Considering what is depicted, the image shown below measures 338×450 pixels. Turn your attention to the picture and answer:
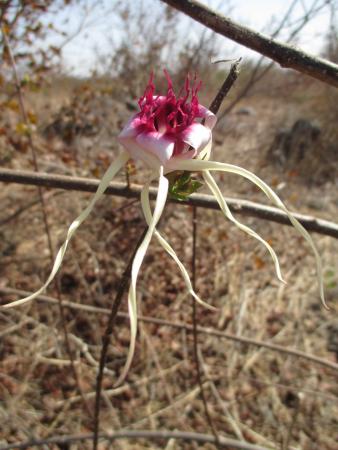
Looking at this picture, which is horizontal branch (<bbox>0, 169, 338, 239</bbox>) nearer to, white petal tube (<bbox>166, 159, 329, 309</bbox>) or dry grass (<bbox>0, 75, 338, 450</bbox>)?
white petal tube (<bbox>166, 159, 329, 309</bbox>)

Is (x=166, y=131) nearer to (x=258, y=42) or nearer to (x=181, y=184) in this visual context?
(x=181, y=184)

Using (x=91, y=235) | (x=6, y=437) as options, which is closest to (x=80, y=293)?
(x=91, y=235)

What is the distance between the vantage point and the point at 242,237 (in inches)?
112

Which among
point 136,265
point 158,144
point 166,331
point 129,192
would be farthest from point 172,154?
point 166,331

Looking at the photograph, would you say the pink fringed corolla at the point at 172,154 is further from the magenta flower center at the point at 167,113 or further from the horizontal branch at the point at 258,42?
the horizontal branch at the point at 258,42

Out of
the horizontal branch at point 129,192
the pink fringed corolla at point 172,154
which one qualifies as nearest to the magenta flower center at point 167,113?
the pink fringed corolla at point 172,154

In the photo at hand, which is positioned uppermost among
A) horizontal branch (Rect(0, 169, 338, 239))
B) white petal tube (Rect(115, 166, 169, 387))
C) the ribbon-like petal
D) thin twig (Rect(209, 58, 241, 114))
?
thin twig (Rect(209, 58, 241, 114))

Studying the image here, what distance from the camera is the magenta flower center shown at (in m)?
0.42

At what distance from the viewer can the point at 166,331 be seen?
7.11 feet

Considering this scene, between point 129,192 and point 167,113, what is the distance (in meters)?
0.29

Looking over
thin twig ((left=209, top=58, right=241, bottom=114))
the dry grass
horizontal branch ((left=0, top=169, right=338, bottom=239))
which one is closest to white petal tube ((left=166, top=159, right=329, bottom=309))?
thin twig ((left=209, top=58, right=241, bottom=114))

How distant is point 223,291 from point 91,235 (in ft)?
2.72

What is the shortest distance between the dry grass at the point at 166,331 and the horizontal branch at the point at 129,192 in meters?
0.68

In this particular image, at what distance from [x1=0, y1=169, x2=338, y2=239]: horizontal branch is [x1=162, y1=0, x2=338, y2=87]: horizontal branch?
258 millimetres
